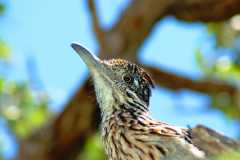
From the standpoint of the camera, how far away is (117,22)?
8922 millimetres

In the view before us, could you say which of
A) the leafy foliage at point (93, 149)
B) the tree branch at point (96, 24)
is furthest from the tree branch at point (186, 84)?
the leafy foliage at point (93, 149)

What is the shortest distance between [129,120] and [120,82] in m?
0.26

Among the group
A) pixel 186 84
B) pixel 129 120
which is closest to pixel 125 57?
pixel 186 84

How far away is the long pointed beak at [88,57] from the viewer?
5.78 m

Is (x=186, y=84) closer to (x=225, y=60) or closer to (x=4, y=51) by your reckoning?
(x=225, y=60)

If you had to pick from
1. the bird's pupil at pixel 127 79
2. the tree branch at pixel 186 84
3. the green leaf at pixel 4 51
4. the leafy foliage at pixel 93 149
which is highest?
the tree branch at pixel 186 84

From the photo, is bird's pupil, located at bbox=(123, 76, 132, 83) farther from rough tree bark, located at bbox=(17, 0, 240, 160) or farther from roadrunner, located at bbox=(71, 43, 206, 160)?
rough tree bark, located at bbox=(17, 0, 240, 160)

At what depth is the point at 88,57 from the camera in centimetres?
586

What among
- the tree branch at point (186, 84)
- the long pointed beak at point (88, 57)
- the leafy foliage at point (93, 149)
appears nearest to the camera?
the long pointed beak at point (88, 57)

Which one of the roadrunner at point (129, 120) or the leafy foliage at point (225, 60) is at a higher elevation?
the leafy foliage at point (225, 60)

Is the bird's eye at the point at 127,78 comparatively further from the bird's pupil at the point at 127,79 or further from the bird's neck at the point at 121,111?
the bird's neck at the point at 121,111

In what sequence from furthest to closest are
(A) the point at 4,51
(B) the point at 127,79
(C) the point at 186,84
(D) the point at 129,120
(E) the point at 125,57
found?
1. (A) the point at 4,51
2. (C) the point at 186,84
3. (E) the point at 125,57
4. (B) the point at 127,79
5. (D) the point at 129,120

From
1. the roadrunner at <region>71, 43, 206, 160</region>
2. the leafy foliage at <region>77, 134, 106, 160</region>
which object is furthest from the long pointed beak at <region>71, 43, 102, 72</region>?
the leafy foliage at <region>77, 134, 106, 160</region>

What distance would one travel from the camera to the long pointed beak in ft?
19.0
